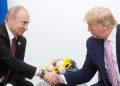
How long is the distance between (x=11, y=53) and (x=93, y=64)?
71 centimetres

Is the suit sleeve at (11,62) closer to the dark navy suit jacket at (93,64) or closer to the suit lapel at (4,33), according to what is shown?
the suit lapel at (4,33)

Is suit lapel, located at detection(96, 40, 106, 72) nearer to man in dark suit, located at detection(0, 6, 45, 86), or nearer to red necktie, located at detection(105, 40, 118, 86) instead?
red necktie, located at detection(105, 40, 118, 86)

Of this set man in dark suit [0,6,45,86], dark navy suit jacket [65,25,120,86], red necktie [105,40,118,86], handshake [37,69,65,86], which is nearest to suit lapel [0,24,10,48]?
man in dark suit [0,6,45,86]

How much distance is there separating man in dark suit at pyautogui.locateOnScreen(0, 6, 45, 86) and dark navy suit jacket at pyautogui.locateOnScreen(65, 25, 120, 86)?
1.03ft

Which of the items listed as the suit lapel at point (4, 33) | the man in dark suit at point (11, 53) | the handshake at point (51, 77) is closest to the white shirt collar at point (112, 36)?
the handshake at point (51, 77)

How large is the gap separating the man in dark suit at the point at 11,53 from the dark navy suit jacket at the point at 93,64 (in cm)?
31

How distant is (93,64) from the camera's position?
268 centimetres

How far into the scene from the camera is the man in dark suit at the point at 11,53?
269 cm

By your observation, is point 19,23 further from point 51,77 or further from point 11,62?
point 51,77

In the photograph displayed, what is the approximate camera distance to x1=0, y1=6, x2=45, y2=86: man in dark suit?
2.69m

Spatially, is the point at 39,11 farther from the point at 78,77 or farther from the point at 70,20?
the point at 78,77

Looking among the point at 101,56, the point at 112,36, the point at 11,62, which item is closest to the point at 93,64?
the point at 101,56

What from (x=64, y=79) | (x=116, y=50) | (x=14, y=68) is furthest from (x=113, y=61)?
(x=14, y=68)

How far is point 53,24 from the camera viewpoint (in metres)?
3.89
